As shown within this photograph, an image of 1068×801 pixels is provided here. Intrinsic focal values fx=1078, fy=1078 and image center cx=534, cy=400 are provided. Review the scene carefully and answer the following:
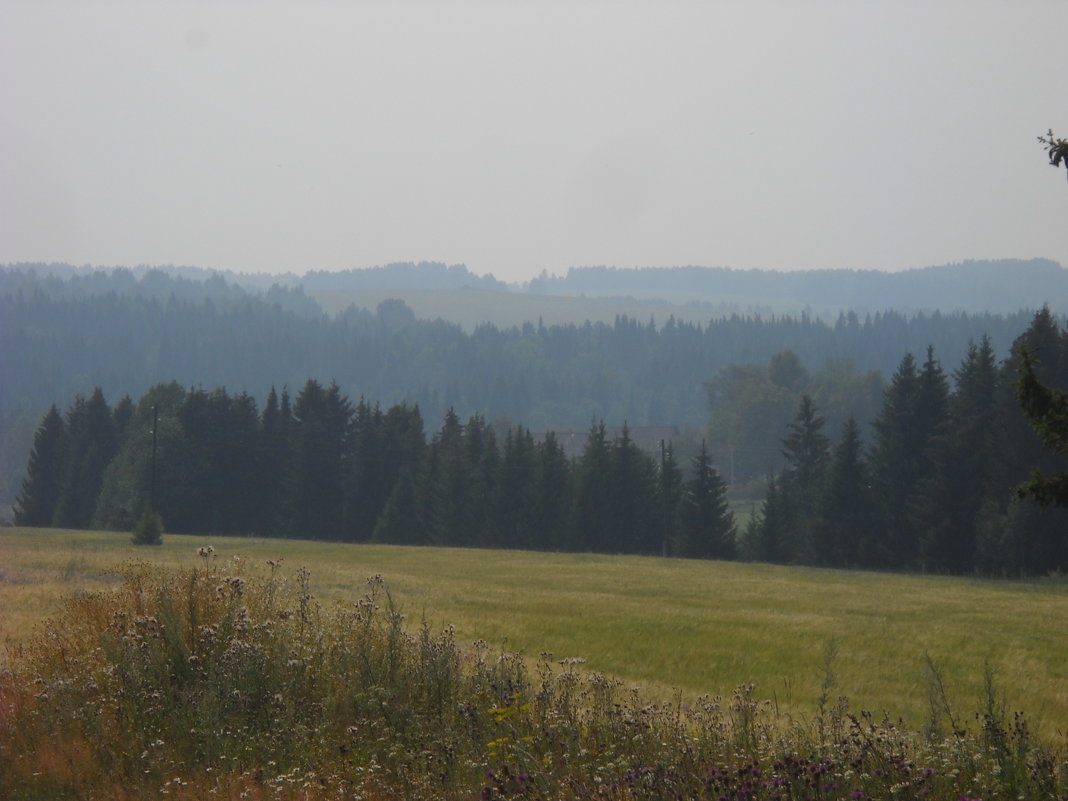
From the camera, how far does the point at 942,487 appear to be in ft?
191

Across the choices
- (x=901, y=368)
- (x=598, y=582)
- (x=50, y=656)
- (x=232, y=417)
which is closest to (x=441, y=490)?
(x=232, y=417)

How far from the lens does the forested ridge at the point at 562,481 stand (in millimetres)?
57812

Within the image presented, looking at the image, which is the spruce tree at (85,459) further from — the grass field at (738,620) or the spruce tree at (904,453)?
the spruce tree at (904,453)

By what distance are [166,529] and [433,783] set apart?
8202cm

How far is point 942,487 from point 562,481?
103ft

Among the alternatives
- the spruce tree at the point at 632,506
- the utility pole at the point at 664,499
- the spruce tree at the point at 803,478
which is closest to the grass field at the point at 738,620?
the spruce tree at the point at 803,478

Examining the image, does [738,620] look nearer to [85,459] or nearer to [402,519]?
[402,519]

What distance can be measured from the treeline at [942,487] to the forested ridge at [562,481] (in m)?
0.10

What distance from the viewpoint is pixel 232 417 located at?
89.9 m

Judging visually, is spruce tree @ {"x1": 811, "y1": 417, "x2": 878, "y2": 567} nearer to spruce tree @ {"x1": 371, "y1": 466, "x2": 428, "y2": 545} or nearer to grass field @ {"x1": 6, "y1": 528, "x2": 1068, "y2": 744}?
grass field @ {"x1": 6, "y1": 528, "x2": 1068, "y2": 744}

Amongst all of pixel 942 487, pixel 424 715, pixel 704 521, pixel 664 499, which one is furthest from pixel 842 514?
pixel 424 715

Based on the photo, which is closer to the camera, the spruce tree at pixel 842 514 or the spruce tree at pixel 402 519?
the spruce tree at pixel 842 514

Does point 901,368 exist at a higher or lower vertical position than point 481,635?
higher

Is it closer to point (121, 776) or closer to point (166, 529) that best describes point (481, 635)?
point (121, 776)
